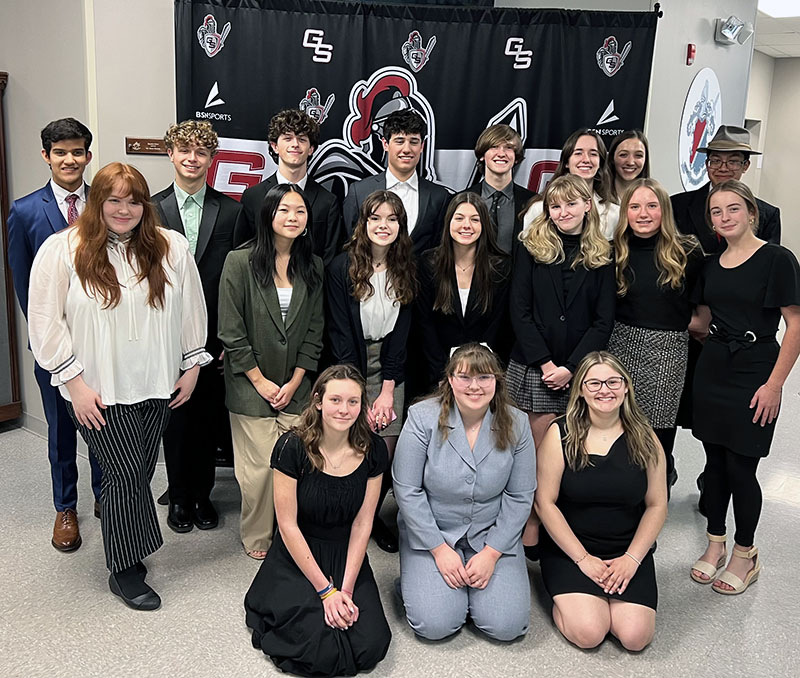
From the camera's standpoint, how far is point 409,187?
136 inches

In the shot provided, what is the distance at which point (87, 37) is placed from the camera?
3.53 metres

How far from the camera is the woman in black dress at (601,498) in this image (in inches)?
104

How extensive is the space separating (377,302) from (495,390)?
0.62 meters

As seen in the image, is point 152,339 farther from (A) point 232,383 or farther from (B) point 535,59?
(B) point 535,59

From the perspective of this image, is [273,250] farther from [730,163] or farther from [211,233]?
[730,163]

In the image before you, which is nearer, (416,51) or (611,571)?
(611,571)

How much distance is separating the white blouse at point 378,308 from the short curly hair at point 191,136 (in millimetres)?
872

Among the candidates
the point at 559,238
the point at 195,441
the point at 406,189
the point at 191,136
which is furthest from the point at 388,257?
the point at 195,441

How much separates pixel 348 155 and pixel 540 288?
140 cm

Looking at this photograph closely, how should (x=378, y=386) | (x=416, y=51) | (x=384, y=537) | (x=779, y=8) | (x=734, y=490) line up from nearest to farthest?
1. (x=734, y=490)
2. (x=378, y=386)
3. (x=384, y=537)
4. (x=416, y=51)
5. (x=779, y=8)

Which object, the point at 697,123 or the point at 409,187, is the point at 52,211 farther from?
the point at 697,123

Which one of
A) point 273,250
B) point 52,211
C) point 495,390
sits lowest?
point 495,390

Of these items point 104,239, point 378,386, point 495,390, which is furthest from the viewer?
point 378,386

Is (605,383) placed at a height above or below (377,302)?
below
